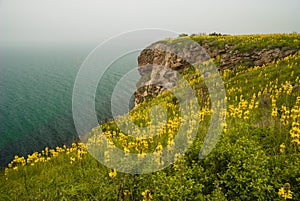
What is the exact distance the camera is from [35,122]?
27.9m

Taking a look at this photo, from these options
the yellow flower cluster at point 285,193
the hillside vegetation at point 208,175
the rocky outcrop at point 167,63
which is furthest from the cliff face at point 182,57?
the yellow flower cluster at point 285,193

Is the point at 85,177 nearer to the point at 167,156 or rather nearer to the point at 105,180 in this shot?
the point at 105,180

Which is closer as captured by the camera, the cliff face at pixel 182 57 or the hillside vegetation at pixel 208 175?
the hillside vegetation at pixel 208 175

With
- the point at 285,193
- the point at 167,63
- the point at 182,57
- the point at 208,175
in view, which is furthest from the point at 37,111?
the point at 285,193

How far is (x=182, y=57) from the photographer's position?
1181 inches

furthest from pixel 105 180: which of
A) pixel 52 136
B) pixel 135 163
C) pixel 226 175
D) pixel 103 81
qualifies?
pixel 103 81

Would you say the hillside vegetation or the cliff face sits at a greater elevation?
the cliff face

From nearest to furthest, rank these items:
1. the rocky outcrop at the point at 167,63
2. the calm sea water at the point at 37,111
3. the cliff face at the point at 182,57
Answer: the cliff face at the point at 182,57 → the calm sea water at the point at 37,111 → the rocky outcrop at the point at 167,63

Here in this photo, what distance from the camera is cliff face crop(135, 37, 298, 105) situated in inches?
797

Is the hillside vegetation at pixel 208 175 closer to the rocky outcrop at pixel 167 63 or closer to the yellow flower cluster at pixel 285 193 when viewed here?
the yellow flower cluster at pixel 285 193

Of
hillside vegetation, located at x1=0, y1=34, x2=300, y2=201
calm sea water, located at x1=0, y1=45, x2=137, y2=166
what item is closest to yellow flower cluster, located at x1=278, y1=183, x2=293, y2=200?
hillside vegetation, located at x1=0, y1=34, x2=300, y2=201

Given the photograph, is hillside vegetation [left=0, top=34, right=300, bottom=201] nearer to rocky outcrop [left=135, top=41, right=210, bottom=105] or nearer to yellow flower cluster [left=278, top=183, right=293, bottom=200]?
yellow flower cluster [left=278, top=183, right=293, bottom=200]

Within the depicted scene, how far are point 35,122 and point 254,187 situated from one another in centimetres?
2826

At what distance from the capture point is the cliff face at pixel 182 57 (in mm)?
20234
